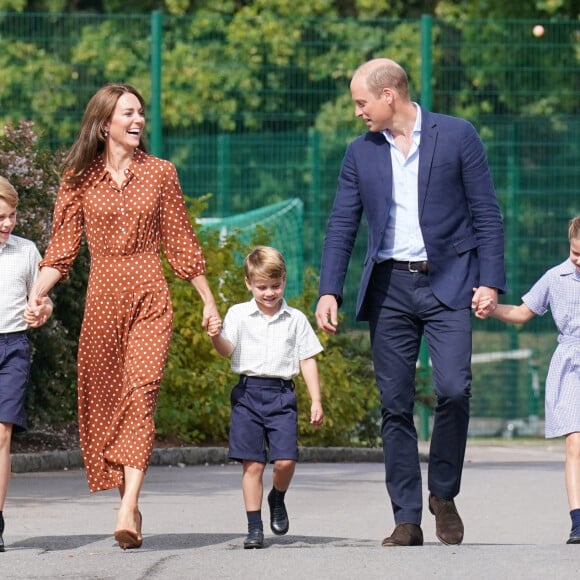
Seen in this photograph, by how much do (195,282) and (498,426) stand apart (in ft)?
33.9

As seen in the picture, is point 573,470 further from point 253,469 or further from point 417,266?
point 253,469

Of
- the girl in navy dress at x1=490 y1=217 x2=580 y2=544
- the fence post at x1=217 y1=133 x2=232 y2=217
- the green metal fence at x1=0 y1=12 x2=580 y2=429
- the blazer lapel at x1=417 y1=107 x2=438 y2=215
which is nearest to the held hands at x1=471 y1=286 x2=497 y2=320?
the blazer lapel at x1=417 y1=107 x2=438 y2=215

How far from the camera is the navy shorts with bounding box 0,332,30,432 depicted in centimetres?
771

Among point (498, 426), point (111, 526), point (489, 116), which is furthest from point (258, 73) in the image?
point (111, 526)

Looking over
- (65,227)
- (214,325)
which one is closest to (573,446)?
(214,325)

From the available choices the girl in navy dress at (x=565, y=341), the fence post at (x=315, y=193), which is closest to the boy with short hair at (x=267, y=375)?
the girl in navy dress at (x=565, y=341)

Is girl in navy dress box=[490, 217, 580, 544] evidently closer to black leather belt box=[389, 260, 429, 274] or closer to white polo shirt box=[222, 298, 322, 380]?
black leather belt box=[389, 260, 429, 274]

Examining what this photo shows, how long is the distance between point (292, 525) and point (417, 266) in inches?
74.1

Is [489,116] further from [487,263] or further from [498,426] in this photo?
[487,263]

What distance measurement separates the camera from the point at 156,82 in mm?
16562

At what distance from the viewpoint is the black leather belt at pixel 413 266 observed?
7637 mm

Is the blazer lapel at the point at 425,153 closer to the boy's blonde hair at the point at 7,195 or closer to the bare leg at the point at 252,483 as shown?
the bare leg at the point at 252,483

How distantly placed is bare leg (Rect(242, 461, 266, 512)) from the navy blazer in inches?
31.8

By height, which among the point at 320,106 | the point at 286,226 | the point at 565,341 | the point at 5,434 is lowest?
the point at 5,434
